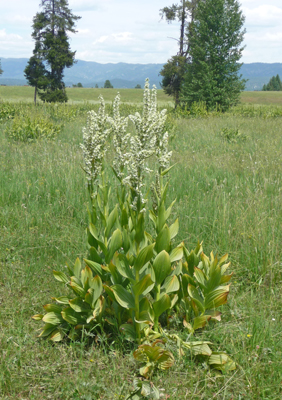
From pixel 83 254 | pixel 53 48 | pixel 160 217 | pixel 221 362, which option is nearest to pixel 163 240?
pixel 160 217

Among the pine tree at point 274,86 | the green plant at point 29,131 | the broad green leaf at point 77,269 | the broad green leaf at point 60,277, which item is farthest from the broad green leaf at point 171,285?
the pine tree at point 274,86

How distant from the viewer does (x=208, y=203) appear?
14.2 ft

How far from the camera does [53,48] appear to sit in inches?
1473

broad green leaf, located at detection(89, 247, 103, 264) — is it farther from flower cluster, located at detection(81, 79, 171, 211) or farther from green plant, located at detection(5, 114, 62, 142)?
green plant, located at detection(5, 114, 62, 142)

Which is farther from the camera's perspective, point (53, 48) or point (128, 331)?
point (53, 48)

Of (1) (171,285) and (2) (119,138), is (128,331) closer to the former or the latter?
(1) (171,285)

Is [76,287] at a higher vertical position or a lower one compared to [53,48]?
lower

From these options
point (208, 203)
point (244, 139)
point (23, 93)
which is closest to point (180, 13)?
point (244, 139)

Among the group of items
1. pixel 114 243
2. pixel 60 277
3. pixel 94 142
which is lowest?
pixel 60 277

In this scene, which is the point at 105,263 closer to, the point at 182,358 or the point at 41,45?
the point at 182,358

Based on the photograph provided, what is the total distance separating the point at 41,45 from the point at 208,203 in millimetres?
42634

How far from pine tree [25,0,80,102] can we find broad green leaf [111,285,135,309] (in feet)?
126

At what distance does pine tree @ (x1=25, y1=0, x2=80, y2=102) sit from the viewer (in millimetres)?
37469

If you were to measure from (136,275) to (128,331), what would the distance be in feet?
1.64
